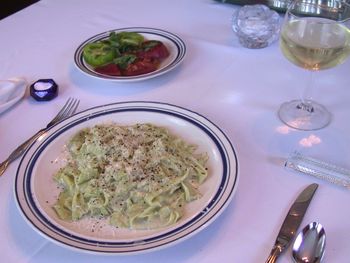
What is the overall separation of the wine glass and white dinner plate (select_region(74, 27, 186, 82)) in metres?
0.32

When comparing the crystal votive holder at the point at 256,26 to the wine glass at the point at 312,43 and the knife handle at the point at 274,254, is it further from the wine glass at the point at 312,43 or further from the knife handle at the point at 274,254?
the knife handle at the point at 274,254

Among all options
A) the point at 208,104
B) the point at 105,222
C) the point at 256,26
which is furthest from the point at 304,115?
the point at 105,222

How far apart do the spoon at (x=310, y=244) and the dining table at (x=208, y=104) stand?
1 centimetres

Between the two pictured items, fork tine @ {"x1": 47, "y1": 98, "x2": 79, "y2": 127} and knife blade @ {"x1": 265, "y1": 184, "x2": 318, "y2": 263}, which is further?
fork tine @ {"x1": 47, "y1": 98, "x2": 79, "y2": 127}

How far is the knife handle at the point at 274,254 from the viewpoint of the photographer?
66cm

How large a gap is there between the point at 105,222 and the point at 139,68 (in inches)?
20.3

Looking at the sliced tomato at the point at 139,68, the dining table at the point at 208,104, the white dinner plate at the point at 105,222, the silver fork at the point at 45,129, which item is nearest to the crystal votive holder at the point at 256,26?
the dining table at the point at 208,104

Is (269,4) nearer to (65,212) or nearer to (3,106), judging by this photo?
(3,106)

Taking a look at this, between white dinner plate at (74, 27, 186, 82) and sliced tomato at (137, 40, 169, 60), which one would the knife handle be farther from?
sliced tomato at (137, 40, 169, 60)

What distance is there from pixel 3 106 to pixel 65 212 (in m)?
0.40

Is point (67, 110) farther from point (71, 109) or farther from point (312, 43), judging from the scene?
point (312, 43)

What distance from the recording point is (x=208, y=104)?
105 centimetres

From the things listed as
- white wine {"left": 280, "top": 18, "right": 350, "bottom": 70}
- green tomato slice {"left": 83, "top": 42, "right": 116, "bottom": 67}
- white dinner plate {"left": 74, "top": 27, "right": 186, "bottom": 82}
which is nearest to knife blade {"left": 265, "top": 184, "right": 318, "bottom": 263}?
white wine {"left": 280, "top": 18, "right": 350, "bottom": 70}

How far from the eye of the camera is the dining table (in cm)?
72
